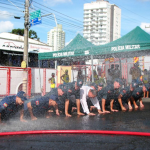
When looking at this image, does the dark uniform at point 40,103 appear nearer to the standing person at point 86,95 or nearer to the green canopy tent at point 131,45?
the standing person at point 86,95

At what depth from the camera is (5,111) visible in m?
5.70

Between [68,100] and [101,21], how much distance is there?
11616 cm

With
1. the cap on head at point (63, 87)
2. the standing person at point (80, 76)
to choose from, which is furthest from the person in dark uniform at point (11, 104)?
the standing person at point (80, 76)

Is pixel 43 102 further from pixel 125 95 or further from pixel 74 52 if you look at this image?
pixel 74 52

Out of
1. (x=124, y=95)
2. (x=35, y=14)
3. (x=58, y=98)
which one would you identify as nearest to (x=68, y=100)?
(x=58, y=98)

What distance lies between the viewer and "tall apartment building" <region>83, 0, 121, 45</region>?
106 meters

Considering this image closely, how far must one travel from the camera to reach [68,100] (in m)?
7.06

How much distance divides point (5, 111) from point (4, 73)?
4.21 m

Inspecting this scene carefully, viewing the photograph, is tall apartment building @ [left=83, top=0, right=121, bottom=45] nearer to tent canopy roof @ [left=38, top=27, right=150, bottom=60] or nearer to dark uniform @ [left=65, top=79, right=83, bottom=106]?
tent canopy roof @ [left=38, top=27, right=150, bottom=60]

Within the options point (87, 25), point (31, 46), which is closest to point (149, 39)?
point (31, 46)

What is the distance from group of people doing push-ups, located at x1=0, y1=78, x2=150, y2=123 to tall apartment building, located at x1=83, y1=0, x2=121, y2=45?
95.4 m

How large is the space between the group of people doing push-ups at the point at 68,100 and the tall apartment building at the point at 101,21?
95378 mm

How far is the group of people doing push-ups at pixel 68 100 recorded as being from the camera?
5.76m

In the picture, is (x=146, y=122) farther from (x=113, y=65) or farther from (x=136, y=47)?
(x=113, y=65)
